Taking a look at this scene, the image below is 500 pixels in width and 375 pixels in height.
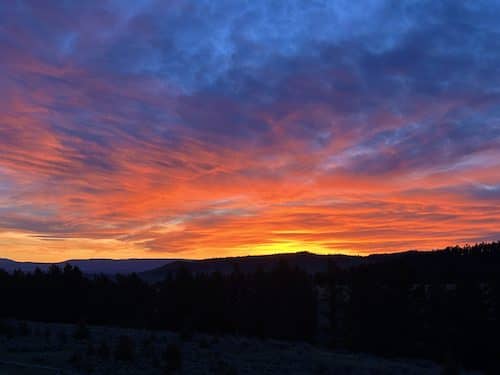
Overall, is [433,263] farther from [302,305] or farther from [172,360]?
[172,360]

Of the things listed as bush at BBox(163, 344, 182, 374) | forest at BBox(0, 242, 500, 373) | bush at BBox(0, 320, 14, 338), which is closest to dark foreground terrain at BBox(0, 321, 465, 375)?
bush at BBox(163, 344, 182, 374)

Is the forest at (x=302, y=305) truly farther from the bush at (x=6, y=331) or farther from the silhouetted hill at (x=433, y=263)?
the bush at (x=6, y=331)

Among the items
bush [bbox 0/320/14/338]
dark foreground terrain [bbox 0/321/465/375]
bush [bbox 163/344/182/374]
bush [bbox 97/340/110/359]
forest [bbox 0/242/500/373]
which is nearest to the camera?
dark foreground terrain [bbox 0/321/465/375]

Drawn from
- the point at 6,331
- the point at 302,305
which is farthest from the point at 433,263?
the point at 6,331

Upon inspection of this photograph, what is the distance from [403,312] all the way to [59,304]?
117ft

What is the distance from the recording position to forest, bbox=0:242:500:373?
138ft

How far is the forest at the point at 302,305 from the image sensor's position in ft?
138

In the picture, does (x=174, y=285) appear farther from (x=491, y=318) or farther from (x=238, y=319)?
(x=491, y=318)

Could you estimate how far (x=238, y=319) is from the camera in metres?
50.8

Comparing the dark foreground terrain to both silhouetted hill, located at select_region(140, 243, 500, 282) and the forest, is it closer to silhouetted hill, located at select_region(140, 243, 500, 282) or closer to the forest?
the forest

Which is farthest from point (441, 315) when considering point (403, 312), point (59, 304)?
point (59, 304)

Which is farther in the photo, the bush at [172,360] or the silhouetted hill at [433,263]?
the silhouetted hill at [433,263]

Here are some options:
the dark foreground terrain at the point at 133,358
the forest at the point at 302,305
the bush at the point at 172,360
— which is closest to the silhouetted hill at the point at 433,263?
the forest at the point at 302,305

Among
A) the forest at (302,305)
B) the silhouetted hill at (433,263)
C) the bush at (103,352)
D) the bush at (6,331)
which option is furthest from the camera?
the silhouetted hill at (433,263)
